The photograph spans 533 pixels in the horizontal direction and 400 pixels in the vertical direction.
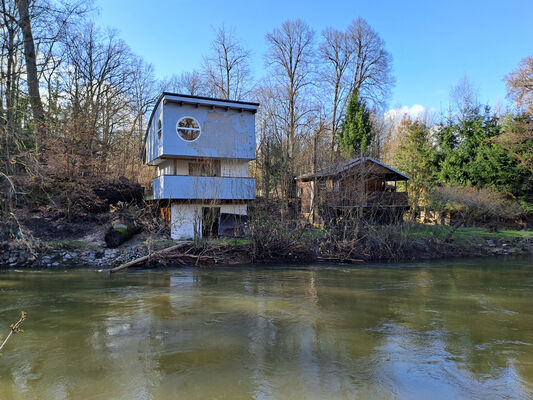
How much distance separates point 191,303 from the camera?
1056cm

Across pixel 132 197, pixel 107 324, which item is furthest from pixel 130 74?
pixel 107 324

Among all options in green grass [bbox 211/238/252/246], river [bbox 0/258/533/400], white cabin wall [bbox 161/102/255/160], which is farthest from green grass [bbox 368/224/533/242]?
white cabin wall [bbox 161/102/255/160]

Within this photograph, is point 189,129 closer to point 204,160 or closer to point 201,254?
point 204,160

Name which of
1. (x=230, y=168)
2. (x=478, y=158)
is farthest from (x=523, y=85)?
(x=230, y=168)

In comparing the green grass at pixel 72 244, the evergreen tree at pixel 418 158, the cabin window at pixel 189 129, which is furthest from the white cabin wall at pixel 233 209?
the evergreen tree at pixel 418 158

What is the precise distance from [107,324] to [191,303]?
250 cm

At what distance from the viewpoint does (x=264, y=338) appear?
26.0ft

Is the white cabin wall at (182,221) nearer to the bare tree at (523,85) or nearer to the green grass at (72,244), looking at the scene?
the green grass at (72,244)

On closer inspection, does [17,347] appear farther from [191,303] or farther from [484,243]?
[484,243]

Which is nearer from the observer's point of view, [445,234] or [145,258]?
[145,258]

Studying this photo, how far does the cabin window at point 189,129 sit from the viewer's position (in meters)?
19.8

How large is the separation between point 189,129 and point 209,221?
16.8ft

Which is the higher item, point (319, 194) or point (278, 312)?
point (319, 194)

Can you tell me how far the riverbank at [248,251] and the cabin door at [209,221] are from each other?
2.80 feet
